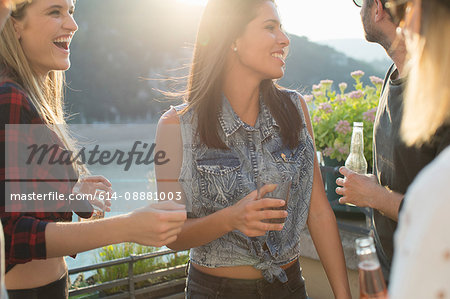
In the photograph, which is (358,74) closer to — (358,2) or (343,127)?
(343,127)

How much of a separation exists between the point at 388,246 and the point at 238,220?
0.72 metres

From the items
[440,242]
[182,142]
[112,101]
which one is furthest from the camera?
[112,101]

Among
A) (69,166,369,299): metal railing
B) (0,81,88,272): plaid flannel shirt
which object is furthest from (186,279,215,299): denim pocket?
(69,166,369,299): metal railing

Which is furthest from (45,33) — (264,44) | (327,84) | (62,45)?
(327,84)

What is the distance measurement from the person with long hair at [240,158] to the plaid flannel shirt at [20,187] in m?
0.55

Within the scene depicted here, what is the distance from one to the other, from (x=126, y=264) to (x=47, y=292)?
252cm

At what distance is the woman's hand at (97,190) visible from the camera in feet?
6.94

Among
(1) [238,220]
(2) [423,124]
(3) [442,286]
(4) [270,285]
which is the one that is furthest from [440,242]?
(4) [270,285]

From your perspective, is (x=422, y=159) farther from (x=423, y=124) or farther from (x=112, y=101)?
(x=112, y=101)

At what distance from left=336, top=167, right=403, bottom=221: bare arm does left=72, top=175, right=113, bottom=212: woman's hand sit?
3.64 feet

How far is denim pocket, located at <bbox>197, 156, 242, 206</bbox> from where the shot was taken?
1.98m

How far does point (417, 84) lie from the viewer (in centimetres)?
87

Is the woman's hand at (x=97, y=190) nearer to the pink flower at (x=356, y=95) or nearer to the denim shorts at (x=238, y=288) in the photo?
the denim shorts at (x=238, y=288)

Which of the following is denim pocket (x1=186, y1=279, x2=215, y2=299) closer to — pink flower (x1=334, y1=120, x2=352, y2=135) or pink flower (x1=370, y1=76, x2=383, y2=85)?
pink flower (x1=334, y1=120, x2=352, y2=135)
